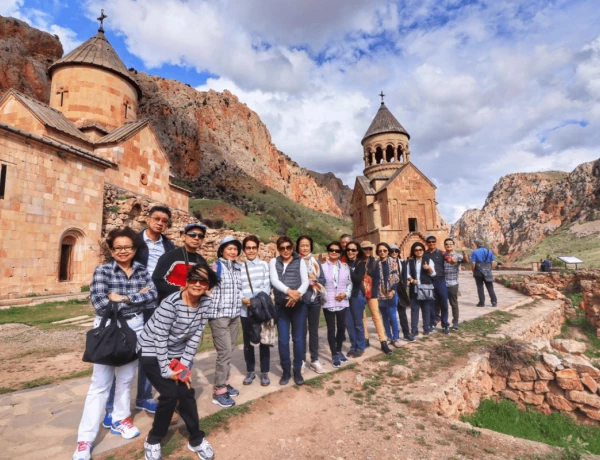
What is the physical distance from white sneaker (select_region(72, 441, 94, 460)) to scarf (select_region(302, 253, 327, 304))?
7.61 ft

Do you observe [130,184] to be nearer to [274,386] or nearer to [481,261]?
[274,386]

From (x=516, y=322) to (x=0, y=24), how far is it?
42921 mm

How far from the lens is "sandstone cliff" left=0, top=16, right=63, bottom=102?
24.8m

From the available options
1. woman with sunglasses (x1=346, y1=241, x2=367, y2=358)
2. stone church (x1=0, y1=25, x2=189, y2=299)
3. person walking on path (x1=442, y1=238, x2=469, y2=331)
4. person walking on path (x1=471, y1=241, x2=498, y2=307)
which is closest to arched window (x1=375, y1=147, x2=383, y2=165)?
stone church (x1=0, y1=25, x2=189, y2=299)

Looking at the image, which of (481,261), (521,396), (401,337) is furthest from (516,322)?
(401,337)

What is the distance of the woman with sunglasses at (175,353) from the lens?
216 centimetres

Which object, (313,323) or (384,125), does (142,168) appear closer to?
(313,323)

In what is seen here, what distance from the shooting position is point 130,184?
1296 centimetres

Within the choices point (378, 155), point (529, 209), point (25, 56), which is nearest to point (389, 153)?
point (378, 155)

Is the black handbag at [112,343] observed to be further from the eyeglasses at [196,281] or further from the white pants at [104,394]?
the eyeglasses at [196,281]

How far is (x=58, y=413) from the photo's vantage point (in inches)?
110

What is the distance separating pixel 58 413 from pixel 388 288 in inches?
166

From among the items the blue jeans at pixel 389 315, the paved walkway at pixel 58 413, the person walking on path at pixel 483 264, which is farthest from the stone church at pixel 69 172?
the person walking on path at pixel 483 264

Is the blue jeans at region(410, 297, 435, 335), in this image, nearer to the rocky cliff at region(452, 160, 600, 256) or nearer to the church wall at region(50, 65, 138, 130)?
the church wall at region(50, 65, 138, 130)
